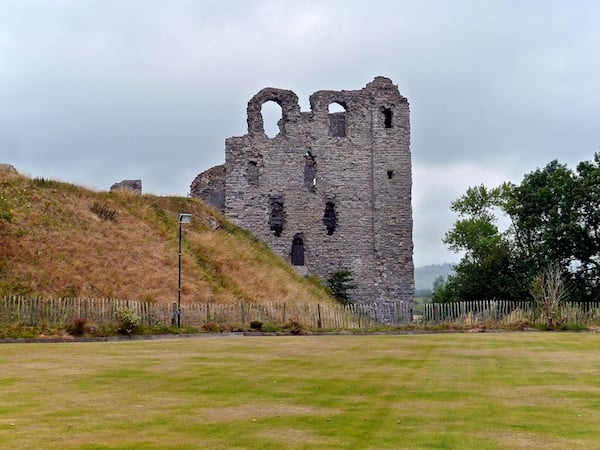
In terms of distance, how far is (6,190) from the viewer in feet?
126

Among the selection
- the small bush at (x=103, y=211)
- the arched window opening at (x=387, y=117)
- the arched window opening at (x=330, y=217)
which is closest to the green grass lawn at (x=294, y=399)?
the small bush at (x=103, y=211)

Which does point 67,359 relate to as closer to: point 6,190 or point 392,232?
point 6,190

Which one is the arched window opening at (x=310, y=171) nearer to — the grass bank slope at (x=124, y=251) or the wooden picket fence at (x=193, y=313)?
the grass bank slope at (x=124, y=251)

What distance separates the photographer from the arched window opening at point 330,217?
49.2 metres

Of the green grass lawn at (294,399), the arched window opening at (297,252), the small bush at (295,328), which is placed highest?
the arched window opening at (297,252)

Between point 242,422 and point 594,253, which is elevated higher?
point 594,253

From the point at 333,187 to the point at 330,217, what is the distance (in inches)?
78.6

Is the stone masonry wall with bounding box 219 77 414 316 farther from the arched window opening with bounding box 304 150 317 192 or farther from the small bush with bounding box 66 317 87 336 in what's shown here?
the small bush with bounding box 66 317 87 336

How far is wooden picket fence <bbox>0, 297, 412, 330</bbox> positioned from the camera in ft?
87.6

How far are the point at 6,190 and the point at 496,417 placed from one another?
110 feet

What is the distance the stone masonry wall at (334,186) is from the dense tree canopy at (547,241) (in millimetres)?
Answer: 6834

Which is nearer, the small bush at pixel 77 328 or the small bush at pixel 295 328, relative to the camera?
the small bush at pixel 77 328

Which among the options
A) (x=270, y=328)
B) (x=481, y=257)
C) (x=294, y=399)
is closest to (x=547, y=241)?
(x=481, y=257)

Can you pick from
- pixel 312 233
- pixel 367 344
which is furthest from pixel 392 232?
pixel 367 344
